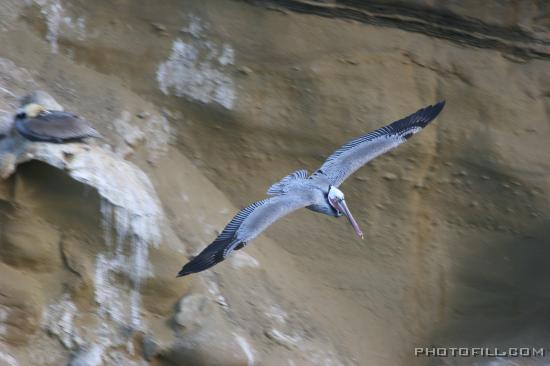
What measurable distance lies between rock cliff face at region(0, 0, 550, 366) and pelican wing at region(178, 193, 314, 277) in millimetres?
1731

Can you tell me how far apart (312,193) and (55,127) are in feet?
7.38

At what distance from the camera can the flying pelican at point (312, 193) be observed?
9.36m

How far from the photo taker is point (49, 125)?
9953 millimetres

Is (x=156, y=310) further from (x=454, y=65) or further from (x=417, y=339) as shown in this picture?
(x=454, y=65)

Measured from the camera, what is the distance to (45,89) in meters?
11.1

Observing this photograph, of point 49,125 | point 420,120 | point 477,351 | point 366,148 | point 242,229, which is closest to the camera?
point 242,229

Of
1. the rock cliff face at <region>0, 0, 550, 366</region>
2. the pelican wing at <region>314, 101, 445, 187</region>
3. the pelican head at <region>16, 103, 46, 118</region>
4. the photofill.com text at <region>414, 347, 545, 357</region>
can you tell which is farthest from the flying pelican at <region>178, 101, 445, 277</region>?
the photofill.com text at <region>414, 347, 545, 357</region>

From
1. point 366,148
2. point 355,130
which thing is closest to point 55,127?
point 366,148

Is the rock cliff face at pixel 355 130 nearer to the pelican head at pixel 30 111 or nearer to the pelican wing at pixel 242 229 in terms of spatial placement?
the pelican head at pixel 30 111

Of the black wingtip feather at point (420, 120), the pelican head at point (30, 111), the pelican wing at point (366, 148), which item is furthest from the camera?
the black wingtip feather at point (420, 120)

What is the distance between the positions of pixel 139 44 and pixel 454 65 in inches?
124

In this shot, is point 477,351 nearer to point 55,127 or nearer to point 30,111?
point 55,127

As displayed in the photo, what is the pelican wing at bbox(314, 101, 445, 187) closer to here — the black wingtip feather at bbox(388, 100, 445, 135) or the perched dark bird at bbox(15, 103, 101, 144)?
the black wingtip feather at bbox(388, 100, 445, 135)

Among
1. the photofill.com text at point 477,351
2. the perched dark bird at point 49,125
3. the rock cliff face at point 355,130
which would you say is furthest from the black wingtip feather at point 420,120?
the perched dark bird at point 49,125
